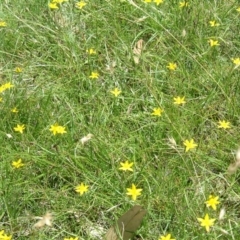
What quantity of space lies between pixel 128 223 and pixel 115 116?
62 cm

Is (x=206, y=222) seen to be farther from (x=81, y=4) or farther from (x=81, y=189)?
(x=81, y=4)

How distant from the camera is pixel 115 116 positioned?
7.27 ft

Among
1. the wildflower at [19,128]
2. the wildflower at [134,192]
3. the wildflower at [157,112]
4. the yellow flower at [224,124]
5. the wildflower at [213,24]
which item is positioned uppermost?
the wildflower at [213,24]

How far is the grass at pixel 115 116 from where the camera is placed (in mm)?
1861

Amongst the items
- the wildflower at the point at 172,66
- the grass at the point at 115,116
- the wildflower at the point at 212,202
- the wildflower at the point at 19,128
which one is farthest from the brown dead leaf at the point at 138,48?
the wildflower at the point at 212,202

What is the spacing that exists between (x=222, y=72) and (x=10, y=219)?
1097mm

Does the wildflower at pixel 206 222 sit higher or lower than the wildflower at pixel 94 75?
higher

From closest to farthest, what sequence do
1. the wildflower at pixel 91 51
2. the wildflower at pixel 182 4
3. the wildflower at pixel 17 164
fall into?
the wildflower at pixel 17 164 → the wildflower at pixel 91 51 → the wildflower at pixel 182 4

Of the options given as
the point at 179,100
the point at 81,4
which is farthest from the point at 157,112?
the point at 81,4

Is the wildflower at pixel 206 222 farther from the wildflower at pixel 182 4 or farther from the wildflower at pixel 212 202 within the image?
the wildflower at pixel 182 4

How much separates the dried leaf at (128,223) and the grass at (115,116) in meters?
0.08

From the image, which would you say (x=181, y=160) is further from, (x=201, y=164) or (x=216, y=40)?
(x=216, y=40)

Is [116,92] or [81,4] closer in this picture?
[116,92]

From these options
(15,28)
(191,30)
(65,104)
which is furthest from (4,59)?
(191,30)
